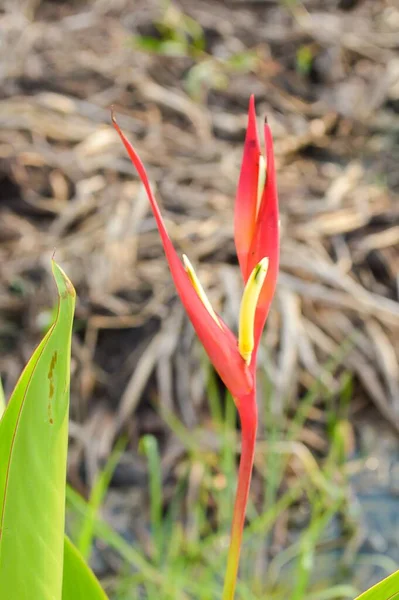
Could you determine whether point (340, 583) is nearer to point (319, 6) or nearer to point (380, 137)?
point (380, 137)

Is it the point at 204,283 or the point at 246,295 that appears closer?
the point at 246,295

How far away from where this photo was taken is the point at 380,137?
2.34 meters

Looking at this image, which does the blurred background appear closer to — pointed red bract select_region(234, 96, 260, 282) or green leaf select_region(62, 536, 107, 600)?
green leaf select_region(62, 536, 107, 600)

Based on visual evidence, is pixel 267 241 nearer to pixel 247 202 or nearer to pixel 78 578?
pixel 247 202

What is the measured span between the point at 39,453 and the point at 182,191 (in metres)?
1.64

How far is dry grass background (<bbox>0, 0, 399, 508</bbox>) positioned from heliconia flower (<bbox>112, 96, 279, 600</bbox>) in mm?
1098

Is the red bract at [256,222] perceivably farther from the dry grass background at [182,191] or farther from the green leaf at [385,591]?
the dry grass background at [182,191]

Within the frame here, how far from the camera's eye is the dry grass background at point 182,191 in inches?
62.6

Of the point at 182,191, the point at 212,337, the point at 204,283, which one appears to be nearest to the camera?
the point at 212,337

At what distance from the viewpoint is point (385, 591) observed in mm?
362

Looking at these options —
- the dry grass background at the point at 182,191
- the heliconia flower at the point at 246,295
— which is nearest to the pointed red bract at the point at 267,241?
the heliconia flower at the point at 246,295

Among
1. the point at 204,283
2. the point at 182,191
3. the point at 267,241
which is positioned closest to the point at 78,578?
the point at 267,241

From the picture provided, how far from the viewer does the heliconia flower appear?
1.13 ft

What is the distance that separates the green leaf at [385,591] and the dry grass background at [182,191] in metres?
1.08
